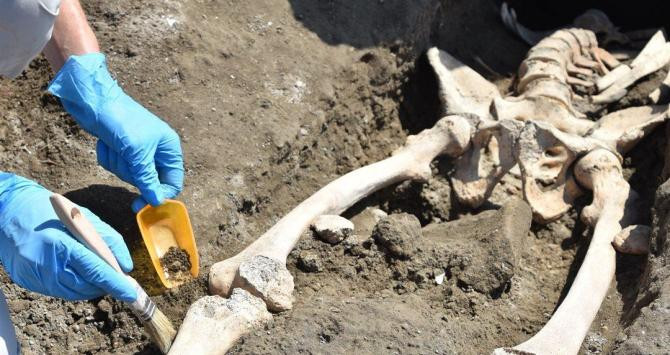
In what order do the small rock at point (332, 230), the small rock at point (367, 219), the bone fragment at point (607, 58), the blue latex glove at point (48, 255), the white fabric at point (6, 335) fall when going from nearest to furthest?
the white fabric at point (6, 335), the blue latex glove at point (48, 255), the small rock at point (332, 230), the small rock at point (367, 219), the bone fragment at point (607, 58)

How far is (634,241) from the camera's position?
459 centimetres

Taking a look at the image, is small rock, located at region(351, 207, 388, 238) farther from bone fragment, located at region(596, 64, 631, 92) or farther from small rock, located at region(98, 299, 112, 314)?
bone fragment, located at region(596, 64, 631, 92)

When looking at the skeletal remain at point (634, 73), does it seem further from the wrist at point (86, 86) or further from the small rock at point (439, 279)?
the wrist at point (86, 86)

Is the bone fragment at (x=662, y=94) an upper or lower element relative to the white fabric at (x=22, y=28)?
lower

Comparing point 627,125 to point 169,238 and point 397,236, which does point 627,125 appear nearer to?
point 397,236

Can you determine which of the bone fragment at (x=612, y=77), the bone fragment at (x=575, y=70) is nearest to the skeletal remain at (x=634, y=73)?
the bone fragment at (x=612, y=77)

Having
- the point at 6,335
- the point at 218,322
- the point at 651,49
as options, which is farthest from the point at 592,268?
the point at 6,335

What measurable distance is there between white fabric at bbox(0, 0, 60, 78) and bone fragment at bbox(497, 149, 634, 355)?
2.17 meters

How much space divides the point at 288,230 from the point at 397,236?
19.8 inches

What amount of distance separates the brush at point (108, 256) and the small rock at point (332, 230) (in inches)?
35.2

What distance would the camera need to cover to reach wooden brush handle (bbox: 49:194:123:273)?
3.27 meters

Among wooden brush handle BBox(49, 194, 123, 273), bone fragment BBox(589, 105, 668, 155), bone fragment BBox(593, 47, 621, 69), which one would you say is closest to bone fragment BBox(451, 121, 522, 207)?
bone fragment BBox(589, 105, 668, 155)

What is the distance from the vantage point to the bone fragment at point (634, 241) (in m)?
4.56

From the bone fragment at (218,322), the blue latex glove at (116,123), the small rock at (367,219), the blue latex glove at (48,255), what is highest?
the blue latex glove at (116,123)
